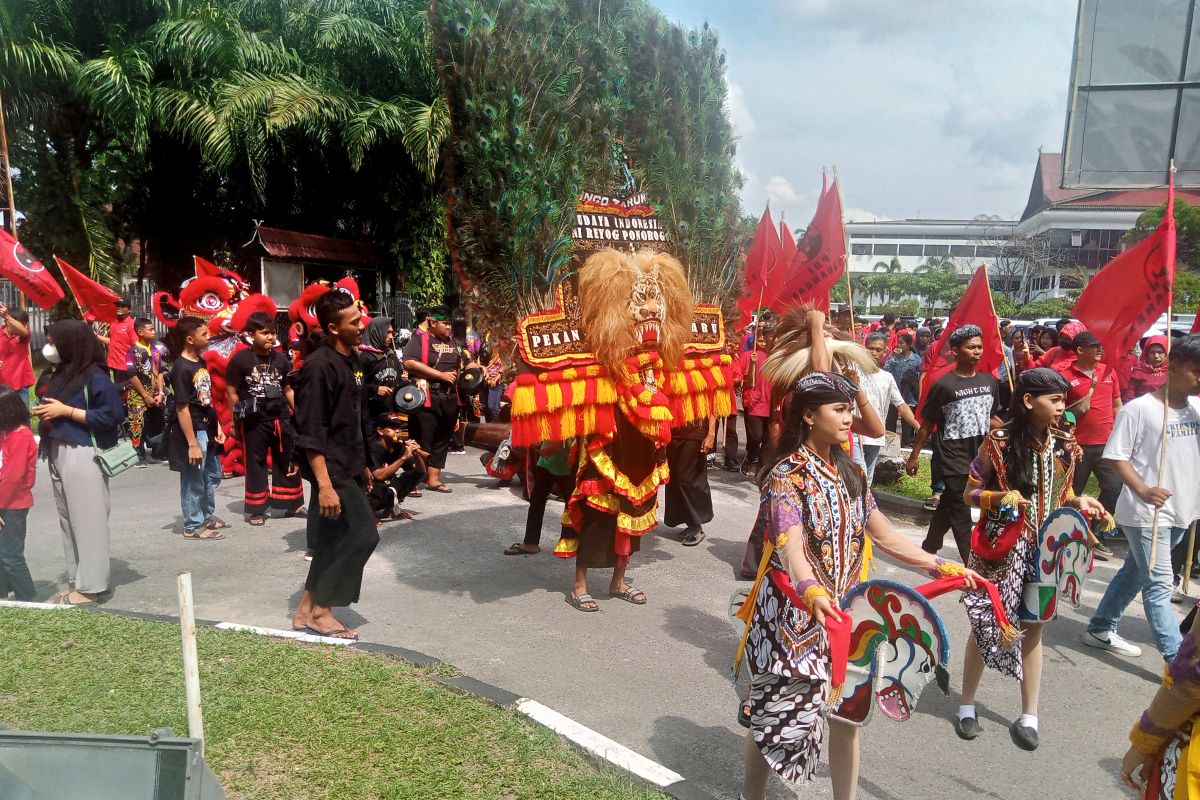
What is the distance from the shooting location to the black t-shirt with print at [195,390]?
253 inches

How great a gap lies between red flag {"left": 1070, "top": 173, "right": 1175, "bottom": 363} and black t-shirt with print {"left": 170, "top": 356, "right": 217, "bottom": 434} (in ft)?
21.2

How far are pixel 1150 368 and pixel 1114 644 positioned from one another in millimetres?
3331

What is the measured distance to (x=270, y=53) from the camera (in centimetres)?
1731

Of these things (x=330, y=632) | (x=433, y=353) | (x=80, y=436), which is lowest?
(x=330, y=632)

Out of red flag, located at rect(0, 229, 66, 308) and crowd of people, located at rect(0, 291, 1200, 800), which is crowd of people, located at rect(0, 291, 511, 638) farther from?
red flag, located at rect(0, 229, 66, 308)

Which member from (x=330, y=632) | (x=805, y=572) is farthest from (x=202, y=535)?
(x=805, y=572)

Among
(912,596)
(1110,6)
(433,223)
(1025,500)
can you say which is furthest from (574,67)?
(433,223)

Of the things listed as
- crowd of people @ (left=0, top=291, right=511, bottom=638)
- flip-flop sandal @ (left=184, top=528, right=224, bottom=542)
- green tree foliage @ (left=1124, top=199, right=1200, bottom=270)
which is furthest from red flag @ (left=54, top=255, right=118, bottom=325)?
green tree foliage @ (left=1124, top=199, right=1200, bottom=270)

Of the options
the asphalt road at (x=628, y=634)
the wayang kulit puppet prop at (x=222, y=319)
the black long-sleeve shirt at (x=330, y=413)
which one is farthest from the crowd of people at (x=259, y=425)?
the asphalt road at (x=628, y=634)

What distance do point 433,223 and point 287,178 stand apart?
3773mm

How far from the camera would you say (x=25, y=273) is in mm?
6023

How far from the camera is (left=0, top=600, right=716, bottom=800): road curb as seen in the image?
125 inches

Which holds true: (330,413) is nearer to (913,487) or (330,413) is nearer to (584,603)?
(584,603)

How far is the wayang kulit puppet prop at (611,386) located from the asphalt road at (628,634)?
2.20 ft
